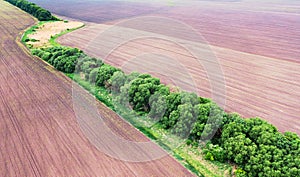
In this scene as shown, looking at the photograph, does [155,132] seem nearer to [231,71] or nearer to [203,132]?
[203,132]

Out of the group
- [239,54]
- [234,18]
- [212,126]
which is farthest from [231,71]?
[234,18]

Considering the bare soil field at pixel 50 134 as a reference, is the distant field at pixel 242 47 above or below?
above

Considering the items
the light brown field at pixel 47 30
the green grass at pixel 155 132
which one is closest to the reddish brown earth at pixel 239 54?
the light brown field at pixel 47 30

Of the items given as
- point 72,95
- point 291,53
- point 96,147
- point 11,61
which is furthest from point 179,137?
point 11,61

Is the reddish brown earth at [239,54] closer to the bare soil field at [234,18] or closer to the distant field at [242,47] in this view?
the distant field at [242,47]

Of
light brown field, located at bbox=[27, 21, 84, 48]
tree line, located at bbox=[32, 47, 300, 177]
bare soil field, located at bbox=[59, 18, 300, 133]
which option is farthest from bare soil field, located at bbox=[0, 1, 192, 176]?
light brown field, located at bbox=[27, 21, 84, 48]
